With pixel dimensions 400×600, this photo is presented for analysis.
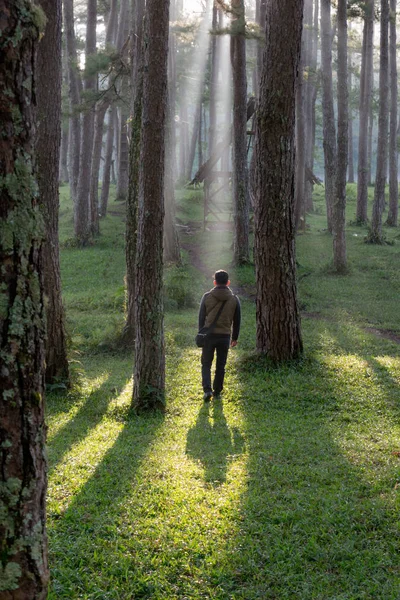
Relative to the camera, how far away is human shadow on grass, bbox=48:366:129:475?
7.63 m

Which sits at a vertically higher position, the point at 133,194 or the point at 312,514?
the point at 133,194

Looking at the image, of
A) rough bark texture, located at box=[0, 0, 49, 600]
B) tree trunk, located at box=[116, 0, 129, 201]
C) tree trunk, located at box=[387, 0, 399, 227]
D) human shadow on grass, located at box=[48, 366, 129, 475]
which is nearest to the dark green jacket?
human shadow on grass, located at box=[48, 366, 129, 475]

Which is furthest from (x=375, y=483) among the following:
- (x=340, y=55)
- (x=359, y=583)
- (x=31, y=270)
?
(x=340, y=55)

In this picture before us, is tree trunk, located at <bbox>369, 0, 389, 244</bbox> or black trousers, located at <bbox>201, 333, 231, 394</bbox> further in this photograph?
tree trunk, located at <bbox>369, 0, 389, 244</bbox>

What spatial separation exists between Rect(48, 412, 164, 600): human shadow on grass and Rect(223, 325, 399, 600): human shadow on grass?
32.1 inches

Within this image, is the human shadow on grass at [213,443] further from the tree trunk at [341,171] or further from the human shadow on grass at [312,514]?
the tree trunk at [341,171]

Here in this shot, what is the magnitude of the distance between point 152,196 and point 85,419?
3289 mm

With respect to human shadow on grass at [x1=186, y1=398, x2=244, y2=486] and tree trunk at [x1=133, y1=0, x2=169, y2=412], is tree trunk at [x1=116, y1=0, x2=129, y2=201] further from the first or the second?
human shadow on grass at [x1=186, y1=398, x2=244, y2=486]

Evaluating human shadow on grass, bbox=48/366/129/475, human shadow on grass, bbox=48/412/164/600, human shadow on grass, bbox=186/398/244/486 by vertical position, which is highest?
human shadow on grass, bbox=48/412/164/600

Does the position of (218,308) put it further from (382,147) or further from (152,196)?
(382,147)

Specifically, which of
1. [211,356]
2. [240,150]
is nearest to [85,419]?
[211,356]

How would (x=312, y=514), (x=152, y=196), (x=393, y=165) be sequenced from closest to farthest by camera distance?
1. (x=312, y=514)
2. (x=152, y=196)
3. (x=393, y=165)

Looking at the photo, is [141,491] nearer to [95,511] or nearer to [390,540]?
[95,511]

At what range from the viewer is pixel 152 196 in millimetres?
8938
